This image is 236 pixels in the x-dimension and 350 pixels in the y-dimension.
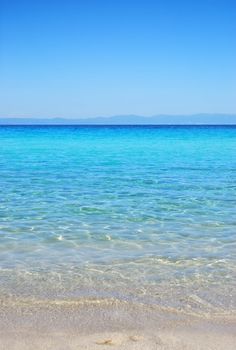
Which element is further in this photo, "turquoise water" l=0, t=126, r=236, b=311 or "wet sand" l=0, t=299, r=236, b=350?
"turquoise water" l=0, t=126, r=236, b=311

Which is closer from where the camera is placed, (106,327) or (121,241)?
(106,327)

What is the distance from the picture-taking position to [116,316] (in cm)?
511

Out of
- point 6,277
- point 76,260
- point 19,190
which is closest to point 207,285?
point 76,260

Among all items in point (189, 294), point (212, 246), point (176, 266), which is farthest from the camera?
point (212, 246)

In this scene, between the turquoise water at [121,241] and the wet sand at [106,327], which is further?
the turquoise water at [121,241]

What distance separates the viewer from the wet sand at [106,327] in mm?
4418

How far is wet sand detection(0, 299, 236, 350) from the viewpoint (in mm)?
4418

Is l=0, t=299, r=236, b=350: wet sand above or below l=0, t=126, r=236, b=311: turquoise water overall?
above

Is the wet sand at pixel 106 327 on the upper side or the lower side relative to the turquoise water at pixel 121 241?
upper

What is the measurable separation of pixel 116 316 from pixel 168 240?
11.1 ft

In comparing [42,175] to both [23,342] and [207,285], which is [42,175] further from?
[23,342]

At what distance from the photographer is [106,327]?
15.8ft

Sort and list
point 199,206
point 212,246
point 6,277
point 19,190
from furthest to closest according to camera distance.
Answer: point 19,190 < point 199,206 < point 212,246 < point 6,277

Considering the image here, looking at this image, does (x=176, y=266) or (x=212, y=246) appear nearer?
(x=176, y=266)
